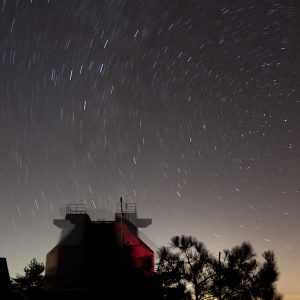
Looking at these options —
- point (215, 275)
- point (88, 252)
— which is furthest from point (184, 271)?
point (88, 252)

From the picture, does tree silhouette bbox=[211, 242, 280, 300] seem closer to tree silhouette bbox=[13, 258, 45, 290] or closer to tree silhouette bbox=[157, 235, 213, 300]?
tree silhouette bbox=[157, 235, 213, 300]

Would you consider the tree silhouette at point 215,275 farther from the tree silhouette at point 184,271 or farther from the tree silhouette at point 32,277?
the tree silhouette at point 32,277

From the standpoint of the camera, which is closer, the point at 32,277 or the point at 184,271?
the point at 184,271

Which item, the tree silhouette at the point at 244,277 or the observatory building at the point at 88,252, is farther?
the observatory building at the point at 88,252

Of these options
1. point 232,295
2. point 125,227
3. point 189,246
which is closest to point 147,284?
point 189,246

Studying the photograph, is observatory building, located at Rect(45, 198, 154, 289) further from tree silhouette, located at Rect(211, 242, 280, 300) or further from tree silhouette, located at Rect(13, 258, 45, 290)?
tree silhouette, located at Rect(211, 242, 280, 300)

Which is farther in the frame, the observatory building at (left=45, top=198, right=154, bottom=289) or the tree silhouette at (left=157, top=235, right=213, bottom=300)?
the observatory building at (left=45, top=198, right=154, bottom=289)

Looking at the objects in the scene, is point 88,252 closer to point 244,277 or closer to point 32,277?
point 32,277

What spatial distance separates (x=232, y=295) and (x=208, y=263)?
4.19 feet

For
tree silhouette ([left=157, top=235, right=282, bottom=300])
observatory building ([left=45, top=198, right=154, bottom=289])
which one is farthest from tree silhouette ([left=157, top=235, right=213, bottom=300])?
observatory building ([left=45, top=198, right=154, bottom=289])

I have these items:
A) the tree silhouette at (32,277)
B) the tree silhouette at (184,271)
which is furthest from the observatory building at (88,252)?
the tree silhouette at (184,271)

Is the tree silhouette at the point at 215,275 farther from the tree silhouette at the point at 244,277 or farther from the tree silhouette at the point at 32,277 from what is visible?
the tree silhouette at the point at 32,277

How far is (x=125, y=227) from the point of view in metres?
27.1

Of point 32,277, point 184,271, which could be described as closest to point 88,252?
point 32,277
